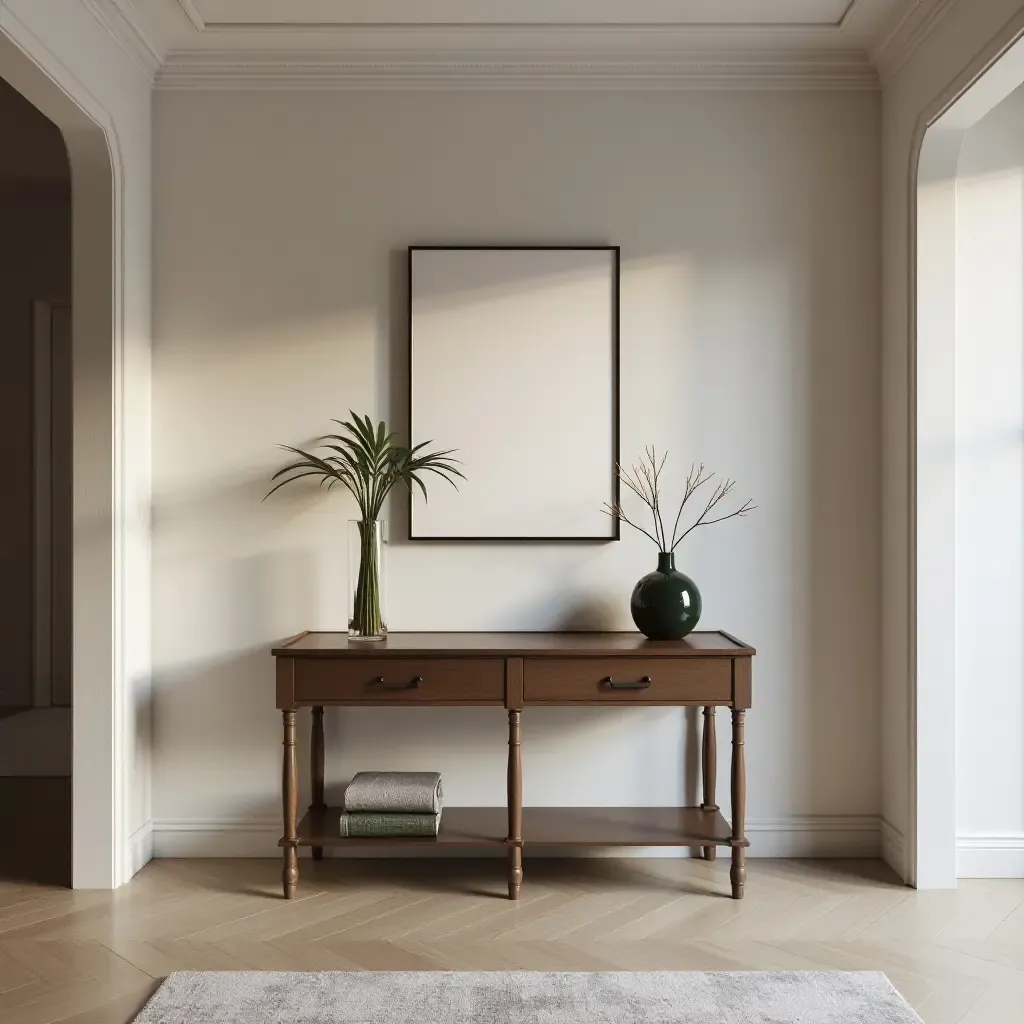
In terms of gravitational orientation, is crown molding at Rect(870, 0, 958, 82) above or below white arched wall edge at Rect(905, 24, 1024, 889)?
above

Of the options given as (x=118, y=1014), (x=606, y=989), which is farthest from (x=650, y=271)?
(x=118, y=1014)

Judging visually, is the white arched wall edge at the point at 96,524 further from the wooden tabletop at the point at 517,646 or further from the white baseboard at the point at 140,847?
the wooden tabletop at the point at 517,646

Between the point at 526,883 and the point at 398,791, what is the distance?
0.53m

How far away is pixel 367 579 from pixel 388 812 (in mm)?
733

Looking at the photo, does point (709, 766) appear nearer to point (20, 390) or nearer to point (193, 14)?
point (193, 14)

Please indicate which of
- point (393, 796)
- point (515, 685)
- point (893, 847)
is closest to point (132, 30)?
point (515, 685)

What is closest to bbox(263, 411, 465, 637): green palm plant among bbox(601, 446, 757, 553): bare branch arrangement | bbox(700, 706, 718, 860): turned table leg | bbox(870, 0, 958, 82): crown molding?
bbox(601, 446, 757, 553): bare branch arrangement

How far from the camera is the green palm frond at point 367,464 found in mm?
3463

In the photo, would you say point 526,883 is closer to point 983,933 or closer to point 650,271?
point 983,933

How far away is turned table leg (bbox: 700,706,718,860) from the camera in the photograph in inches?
139

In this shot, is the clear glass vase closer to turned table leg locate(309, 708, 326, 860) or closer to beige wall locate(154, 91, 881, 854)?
beige wall locate(154, 91, 881, 854)

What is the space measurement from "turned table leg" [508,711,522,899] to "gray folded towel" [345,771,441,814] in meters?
0.25

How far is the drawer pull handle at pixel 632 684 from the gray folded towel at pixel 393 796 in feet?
2.16

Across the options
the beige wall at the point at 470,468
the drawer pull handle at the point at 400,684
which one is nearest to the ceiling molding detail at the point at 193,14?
the beige wall at the point at 470,468
